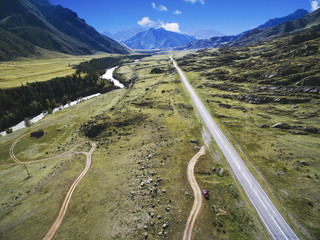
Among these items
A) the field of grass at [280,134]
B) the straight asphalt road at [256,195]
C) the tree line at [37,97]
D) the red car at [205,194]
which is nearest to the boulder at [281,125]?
the field of grass at [280,134]

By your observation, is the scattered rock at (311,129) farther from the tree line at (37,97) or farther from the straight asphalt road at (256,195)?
the tree line at (37,97)

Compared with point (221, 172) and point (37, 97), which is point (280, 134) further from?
point (37, 97)

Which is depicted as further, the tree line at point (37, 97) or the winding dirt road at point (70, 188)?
the tree line at point (37, 97)

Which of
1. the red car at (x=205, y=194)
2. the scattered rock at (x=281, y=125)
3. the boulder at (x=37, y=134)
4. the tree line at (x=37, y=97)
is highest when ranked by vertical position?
the tree line at (x=37, y=97)

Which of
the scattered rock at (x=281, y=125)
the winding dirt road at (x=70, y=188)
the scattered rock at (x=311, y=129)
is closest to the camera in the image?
the winding dirt road at (x=70, y=188)

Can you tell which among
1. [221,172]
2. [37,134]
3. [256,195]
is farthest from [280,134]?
[37,134]

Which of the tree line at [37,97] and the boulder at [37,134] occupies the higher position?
the tree line at [37,97]

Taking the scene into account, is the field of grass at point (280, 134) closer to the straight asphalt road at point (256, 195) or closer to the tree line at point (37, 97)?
the straight asphalt road at point (256, 195)

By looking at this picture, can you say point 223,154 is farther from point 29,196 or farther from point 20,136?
point 20,136

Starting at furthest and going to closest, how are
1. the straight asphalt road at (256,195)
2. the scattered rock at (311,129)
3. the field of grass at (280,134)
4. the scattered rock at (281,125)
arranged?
the scattered rock at (281,125) → the scattered rock at (311,129) → the field of grass at (280,134) → the straight asphalt road at (256,195)

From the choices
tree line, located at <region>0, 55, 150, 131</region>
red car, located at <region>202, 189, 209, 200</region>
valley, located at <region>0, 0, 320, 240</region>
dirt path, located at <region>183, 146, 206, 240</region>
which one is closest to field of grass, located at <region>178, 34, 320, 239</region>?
valley, located at <region>0, 0, 320, 240</region>
